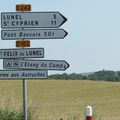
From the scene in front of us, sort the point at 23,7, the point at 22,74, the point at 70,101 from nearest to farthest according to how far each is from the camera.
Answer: the point at 22,74
the point at 23,7
the point at 70,101

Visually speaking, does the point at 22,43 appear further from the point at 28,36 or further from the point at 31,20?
the point at 31,20

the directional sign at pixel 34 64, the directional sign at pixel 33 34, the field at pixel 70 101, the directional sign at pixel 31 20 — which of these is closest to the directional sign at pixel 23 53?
the directional sign at pixel 34 64

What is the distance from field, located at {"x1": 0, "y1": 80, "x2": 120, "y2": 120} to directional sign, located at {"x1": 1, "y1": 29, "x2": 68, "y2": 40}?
325 centimetres

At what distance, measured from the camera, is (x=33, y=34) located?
10.3 metres

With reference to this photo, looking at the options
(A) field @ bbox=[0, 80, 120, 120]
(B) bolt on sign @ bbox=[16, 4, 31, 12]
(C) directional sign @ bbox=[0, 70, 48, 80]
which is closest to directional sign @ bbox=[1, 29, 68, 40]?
(B) bolt on sign @ bbox=[16, 4, 31, 12]

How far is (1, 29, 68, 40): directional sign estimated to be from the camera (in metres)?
10.2

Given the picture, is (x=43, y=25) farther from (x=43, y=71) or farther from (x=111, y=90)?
(x=111, y=90)

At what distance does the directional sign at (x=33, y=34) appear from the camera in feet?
33.6

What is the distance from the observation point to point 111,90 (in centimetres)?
5906

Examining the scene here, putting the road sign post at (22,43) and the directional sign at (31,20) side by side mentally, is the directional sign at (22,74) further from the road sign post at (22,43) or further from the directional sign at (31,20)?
the directional sign at (31,20)

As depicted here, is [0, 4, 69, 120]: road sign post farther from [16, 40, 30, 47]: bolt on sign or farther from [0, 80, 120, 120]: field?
[0, 80, 120, 120]: field

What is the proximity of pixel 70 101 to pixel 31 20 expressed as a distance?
109ft

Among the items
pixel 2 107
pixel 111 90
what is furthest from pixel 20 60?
pixel 111 90

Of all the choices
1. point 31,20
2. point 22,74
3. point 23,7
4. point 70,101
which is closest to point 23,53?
point 22,74
